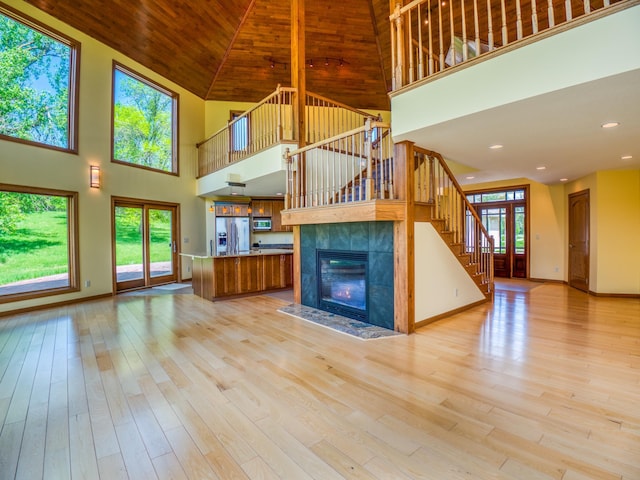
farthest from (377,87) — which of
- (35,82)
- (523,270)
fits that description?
(35,82)

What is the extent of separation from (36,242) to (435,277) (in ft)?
22.5

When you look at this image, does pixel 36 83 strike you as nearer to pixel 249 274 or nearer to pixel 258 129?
pixel 258 129

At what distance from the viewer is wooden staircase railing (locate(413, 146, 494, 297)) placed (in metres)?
4.49

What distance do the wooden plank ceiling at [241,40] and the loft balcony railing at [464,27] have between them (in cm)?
150

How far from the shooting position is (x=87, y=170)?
6.14 m

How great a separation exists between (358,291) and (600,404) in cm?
285

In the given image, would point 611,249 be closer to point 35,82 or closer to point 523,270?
point 523,270

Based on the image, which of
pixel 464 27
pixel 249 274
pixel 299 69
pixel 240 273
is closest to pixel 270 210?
pixel 249 274

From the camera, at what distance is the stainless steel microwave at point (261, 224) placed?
9305mm

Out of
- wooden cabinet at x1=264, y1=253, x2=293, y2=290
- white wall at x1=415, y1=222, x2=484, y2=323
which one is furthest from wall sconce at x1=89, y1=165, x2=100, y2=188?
white wall at x1=415, y1=222, x2=484, y2=323

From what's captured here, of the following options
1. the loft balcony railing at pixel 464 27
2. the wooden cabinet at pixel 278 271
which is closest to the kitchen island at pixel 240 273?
the wooden cabinet at pixel 278 271

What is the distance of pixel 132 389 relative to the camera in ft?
8.61

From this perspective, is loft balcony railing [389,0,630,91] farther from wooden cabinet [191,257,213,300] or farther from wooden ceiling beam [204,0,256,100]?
wooden cabinet [191,257,213,300]

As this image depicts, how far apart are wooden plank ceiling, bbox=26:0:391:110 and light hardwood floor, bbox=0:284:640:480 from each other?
5919 millimetres
